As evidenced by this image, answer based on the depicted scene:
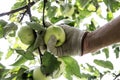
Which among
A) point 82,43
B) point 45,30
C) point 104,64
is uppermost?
point 45,30

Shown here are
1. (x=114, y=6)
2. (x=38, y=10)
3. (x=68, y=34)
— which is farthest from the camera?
(x=38, y=10)

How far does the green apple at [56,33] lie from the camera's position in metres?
1.25

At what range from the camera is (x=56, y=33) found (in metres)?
1.29

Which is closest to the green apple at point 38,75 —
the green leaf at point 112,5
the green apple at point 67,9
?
the green leaf at point 112,5

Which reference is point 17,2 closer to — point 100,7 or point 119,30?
point 100,7

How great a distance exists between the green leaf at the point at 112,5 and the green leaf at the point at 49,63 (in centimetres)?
60

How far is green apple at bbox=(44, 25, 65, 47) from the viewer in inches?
49.1

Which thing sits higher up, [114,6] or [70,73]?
[114,6]

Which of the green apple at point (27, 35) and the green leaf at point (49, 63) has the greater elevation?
the green apple at point (27, 35)

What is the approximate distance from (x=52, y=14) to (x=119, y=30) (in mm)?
586

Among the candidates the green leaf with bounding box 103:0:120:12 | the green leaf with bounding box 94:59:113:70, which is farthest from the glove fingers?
the green leaf with bounding box 103:0:120:12

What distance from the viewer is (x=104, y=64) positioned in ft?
4.78

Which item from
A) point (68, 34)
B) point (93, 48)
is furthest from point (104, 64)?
point (68, 34)

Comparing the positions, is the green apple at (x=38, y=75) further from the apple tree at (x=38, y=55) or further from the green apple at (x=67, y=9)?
the green apple at (x=67, y=9)
